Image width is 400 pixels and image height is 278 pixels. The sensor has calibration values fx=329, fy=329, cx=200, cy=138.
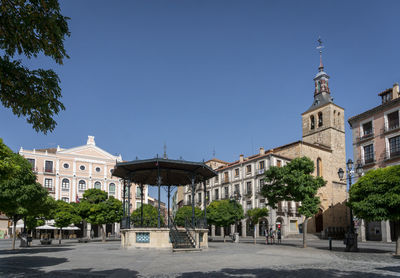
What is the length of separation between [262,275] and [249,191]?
42.0 m

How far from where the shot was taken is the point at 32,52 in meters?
6.29

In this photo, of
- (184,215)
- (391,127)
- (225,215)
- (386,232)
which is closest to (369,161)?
(391,127)

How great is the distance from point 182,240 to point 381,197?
1172cm

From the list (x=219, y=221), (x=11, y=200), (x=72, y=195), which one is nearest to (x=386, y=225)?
(x=219, y=221)

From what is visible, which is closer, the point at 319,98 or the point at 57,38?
the point at 57,38

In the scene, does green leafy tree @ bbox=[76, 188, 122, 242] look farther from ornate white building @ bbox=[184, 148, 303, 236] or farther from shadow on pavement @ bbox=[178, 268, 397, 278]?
shadow on pavement @ bbox=[178, 268, 397, 278]

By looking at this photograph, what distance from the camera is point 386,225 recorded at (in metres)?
31.4

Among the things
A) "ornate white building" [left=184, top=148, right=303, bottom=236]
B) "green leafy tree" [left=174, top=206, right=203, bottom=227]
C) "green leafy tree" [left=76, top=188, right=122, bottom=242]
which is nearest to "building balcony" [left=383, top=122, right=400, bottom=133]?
"ornate white building" [left=184, top=148, right=303, bottom=236]

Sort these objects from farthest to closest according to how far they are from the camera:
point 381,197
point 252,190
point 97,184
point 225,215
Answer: point 97,184 < point 252,190 < point 225,215 < point 381,197

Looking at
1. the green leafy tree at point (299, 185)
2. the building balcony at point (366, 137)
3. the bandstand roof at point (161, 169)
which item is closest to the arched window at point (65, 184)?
the bandstand roof at point (161, 169)

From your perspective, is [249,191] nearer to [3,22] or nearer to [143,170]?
[143,170]

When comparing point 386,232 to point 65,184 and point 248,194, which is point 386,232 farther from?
point 65,184

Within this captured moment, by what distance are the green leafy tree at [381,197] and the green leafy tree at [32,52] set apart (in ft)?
57.6

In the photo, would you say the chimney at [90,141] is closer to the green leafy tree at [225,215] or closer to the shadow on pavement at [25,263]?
the green leafy tree at [225,215]
